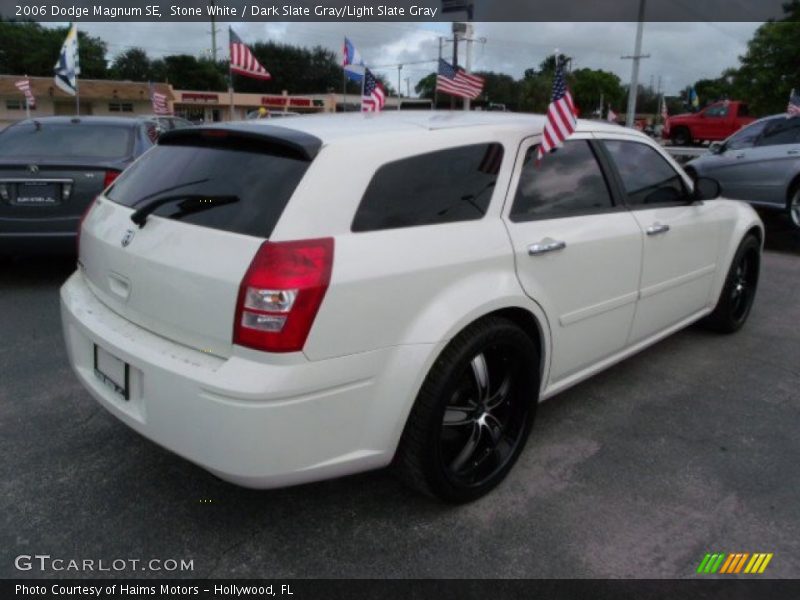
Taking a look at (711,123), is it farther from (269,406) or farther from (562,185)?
(269,406)

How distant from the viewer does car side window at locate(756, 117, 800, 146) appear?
8062 mm

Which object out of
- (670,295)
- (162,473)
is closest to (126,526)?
(162,473)

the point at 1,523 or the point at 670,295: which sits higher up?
the point at 670,295

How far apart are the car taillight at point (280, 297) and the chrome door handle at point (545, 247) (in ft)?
3.35

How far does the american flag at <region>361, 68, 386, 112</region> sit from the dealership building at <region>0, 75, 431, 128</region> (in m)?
31.7

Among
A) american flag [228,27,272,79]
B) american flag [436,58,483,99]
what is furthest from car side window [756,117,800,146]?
american flag [228,27,272,79]

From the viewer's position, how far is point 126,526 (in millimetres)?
2449

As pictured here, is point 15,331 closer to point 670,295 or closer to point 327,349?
point 327,349

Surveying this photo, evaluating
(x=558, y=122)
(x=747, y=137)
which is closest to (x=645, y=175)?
(x=558, y=122)

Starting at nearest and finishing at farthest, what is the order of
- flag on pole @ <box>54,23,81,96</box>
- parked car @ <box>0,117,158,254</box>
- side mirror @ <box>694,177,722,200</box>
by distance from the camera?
side mirror @ <box>694,177,722,200</box> → parked car @ <box>0,117,158,254</box> → flag on pole @ <box>54,23,81,96</box>

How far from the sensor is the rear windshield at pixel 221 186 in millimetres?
2170

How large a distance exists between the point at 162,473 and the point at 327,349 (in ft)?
4.10

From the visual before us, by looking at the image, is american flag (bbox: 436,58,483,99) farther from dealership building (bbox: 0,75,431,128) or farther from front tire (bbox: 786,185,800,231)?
dealership building (bbox: 0,75,431,128)
